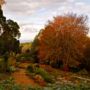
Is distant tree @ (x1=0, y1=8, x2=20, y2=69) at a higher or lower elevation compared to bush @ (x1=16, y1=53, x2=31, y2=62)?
higher

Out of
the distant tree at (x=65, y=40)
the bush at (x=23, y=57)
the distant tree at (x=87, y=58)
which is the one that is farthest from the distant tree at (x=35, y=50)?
the distant tree at (x=87, y=58)

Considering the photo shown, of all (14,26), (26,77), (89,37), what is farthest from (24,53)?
(26,77)

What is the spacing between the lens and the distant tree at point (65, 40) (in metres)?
50.1

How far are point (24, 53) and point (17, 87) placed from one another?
41976 mm

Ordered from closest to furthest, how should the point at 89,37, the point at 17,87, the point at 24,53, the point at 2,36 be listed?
the point at 17,87, the point at 2,36, the point at 89,37, the point at 24,53

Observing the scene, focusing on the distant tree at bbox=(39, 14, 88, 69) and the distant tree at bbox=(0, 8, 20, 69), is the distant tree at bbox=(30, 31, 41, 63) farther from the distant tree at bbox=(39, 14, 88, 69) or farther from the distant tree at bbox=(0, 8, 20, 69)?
the distant tree at bbox=(0, 8, 20, 69)

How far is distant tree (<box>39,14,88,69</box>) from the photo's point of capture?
164ft

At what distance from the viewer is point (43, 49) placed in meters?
51.8

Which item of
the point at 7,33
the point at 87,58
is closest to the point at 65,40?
the point at 87,58

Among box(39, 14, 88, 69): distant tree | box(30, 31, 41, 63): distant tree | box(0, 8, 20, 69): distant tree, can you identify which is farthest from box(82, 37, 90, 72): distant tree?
box(0, 8, 20, 69): distant tree

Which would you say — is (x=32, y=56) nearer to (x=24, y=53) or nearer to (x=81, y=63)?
(x=24, y=53)

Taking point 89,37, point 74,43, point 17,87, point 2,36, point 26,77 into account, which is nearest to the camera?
point 17,87

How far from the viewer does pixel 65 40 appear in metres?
50.2

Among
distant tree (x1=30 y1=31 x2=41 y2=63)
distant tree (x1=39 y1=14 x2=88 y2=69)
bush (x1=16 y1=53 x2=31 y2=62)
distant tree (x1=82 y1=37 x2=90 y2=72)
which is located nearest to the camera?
distant tree (x1=39 y1=14 x2=88 y2=69)
